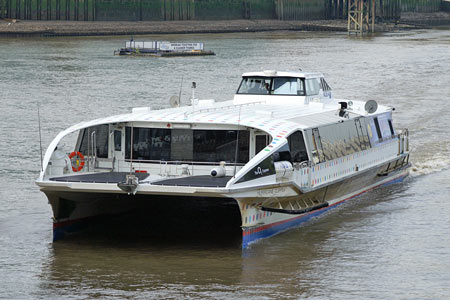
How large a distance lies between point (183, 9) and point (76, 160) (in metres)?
93.5

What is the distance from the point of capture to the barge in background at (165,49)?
237 feet

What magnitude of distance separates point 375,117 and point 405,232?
Result: 5.30 meters

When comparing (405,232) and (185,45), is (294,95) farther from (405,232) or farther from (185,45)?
(185,45)

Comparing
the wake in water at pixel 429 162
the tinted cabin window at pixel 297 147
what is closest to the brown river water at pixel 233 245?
the wake in water at pixel 429 162

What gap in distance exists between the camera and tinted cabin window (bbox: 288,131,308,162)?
1977 cm

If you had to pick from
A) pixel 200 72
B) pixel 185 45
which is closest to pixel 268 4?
pixel 185 45

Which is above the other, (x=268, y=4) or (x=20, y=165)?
(x=268, y=4)

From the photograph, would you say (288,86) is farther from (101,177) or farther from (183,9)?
(183,9)

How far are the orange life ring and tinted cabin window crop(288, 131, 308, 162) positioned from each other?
→ 14.7 feet

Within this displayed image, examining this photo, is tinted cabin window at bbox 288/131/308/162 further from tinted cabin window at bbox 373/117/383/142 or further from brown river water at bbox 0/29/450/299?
tinted cabin window at bbox 373/117/383/142

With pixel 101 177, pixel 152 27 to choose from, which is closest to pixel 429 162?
pixel 101 177

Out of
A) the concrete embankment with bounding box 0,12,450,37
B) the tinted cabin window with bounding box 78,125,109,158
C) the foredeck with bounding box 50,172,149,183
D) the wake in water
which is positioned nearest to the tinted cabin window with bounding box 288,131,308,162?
the foredeck with bounding box 50,172,149,183

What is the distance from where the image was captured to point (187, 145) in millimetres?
19844

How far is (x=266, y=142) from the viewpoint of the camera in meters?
19.7
